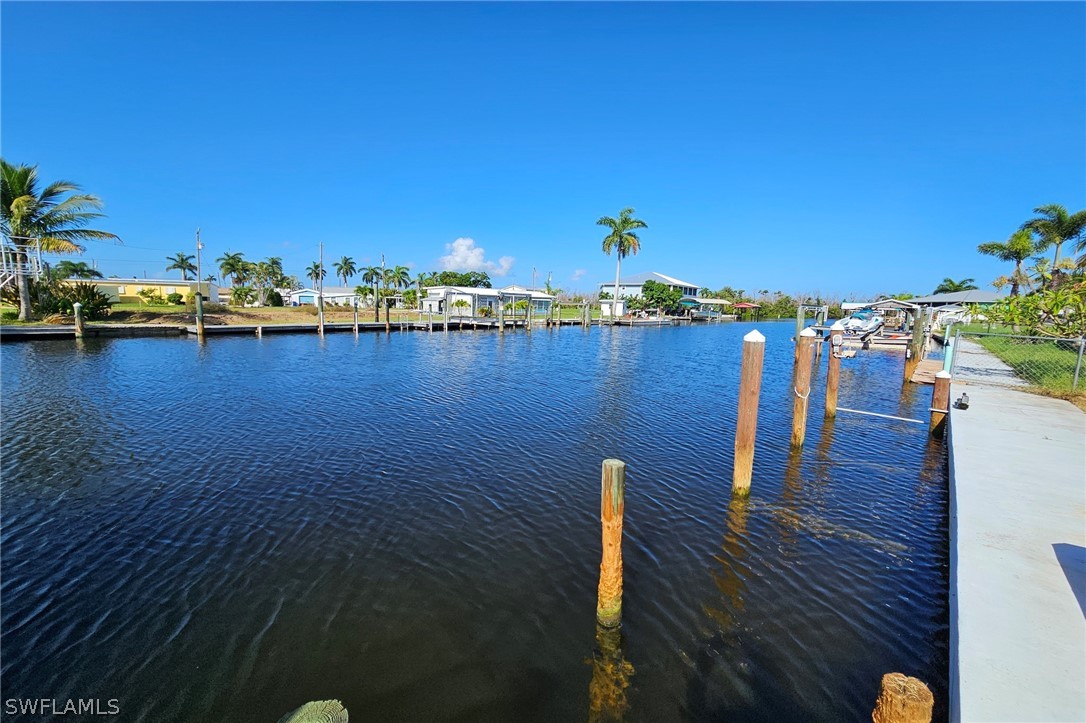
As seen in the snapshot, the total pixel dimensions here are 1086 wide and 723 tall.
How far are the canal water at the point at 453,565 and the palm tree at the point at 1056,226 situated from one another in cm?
4124

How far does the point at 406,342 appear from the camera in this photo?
1485 inches

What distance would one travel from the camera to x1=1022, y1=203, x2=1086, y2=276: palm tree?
126 ft

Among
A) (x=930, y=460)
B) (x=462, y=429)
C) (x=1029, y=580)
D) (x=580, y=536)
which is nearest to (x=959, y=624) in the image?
(x=1029, y=580)

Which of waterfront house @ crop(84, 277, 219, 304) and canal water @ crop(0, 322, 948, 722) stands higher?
waterfront house @ crop(84, 277, 219, 304)

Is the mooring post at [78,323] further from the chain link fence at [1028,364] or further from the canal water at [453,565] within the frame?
the chain link fence at [1028,364]

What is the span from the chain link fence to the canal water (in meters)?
5.28

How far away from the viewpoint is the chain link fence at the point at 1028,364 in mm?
14703

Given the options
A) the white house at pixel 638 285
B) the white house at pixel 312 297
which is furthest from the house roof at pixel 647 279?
the white house at pixel 312 297

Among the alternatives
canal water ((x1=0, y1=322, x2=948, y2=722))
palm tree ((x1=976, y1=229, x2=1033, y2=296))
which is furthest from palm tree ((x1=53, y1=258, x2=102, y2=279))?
palm tree ((x1=976, y1=229, x2=1033, y2=296))

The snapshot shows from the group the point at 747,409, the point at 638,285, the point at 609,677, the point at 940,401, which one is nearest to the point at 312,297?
the point at 638,285

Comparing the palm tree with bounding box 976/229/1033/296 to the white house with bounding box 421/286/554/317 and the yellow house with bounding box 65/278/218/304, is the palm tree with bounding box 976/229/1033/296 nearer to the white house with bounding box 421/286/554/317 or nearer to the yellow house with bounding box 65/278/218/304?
the white house with bounding box 421/286/554/317

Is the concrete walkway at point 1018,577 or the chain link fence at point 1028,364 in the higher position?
the chain link fence at point 1028,364

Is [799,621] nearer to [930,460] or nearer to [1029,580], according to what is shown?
[1029,580]

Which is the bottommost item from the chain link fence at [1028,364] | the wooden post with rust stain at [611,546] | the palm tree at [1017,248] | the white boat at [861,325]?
the wooden post with rust stain at [611,546]
